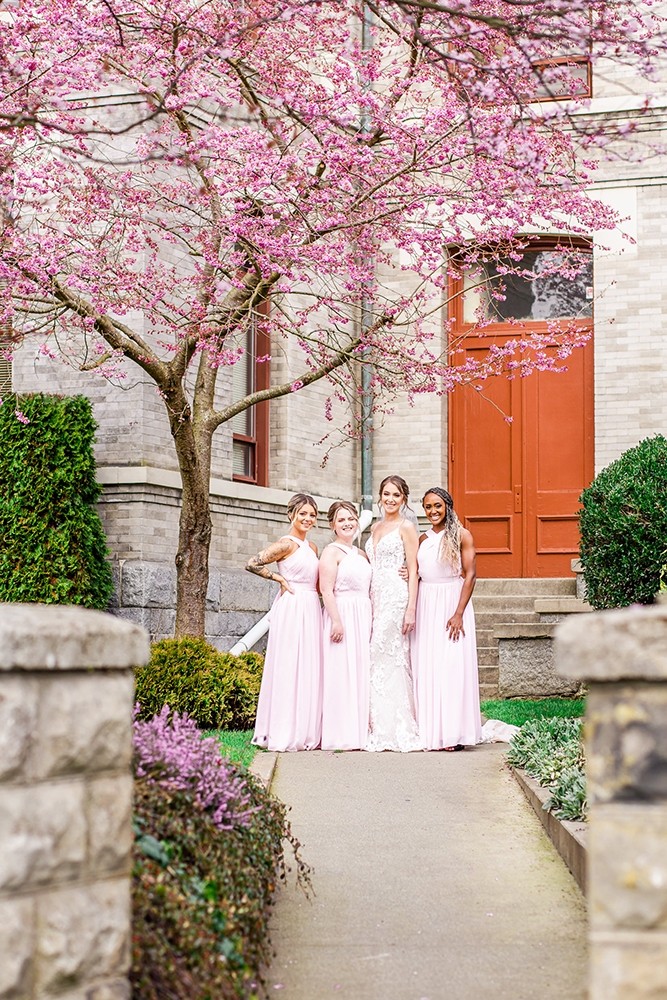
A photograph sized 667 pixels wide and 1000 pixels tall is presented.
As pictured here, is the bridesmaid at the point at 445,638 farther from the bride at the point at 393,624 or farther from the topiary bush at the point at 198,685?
the topiary bush at the point at 198,685

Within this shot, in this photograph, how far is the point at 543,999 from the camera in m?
4.63

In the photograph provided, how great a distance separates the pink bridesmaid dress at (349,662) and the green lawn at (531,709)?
1450mm

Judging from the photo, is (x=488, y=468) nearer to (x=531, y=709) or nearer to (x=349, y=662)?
(x=531, y=709)

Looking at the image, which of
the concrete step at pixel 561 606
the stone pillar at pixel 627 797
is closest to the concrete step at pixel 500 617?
the concrete step at pixel 561 606

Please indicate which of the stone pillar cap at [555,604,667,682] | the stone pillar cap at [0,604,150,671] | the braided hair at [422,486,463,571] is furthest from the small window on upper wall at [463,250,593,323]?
the stone pillar cap at [555,604,667,682]

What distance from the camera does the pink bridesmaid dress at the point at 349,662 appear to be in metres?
10.3

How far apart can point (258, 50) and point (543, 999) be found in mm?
8444

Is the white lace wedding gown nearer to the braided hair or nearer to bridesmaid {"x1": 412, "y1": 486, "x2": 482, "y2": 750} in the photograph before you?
bridesmaid {"x1": 412, "y1": 486, "x2": 482, "y2": 750}

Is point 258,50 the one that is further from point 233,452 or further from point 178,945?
point 178,945

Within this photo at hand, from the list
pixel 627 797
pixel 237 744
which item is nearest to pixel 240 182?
pixel 237 744

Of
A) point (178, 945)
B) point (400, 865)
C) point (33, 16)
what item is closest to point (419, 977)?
point (178, 945)

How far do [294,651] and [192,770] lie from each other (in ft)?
16.6

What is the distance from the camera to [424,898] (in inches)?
236

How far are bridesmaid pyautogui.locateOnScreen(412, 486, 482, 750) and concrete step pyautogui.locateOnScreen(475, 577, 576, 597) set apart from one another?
414 centimetres
